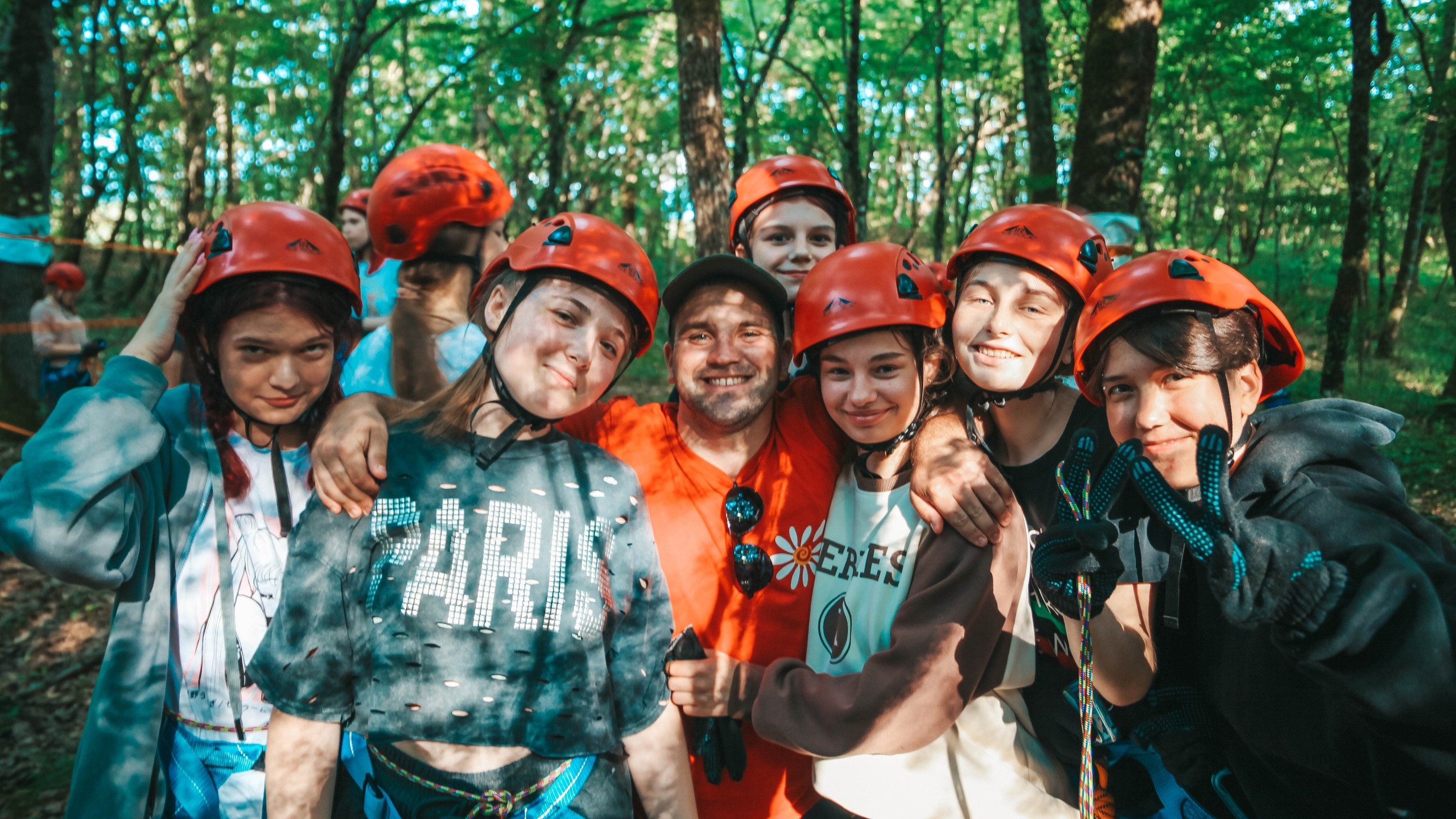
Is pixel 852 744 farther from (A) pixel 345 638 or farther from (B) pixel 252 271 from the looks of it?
(B) pixel 252 271

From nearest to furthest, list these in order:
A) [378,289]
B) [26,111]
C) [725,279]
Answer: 1. [725,279]
2. [378,289]
3. [26,111]

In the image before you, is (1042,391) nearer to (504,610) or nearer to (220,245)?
(504,610)

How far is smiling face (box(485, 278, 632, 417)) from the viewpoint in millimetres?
2600

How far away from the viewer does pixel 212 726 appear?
2461 millimetres

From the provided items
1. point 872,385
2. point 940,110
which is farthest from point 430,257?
point 940,110

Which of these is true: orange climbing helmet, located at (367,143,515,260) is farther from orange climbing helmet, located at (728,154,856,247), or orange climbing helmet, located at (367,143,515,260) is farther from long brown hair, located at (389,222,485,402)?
orange climbing helmet, located at (728,154,856,247)

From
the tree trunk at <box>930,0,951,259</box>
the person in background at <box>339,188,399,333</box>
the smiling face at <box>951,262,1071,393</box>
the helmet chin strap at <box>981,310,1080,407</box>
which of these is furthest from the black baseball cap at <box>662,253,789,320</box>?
the tree trunk at <box>930,0,951,259</box>

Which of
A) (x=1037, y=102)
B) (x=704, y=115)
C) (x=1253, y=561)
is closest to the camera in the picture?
(x=1253, y=561)

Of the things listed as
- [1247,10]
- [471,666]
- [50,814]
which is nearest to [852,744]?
[471,666]

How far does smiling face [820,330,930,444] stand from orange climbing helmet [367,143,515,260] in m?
2.10

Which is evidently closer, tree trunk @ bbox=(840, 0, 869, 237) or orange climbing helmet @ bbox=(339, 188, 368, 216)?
Result: orange climbing helmet @ bbox=(339, 188, 368, 216)

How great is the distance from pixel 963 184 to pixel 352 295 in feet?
98.7

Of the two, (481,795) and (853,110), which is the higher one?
(853,110)

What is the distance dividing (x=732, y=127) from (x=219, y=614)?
20463 millimetres
